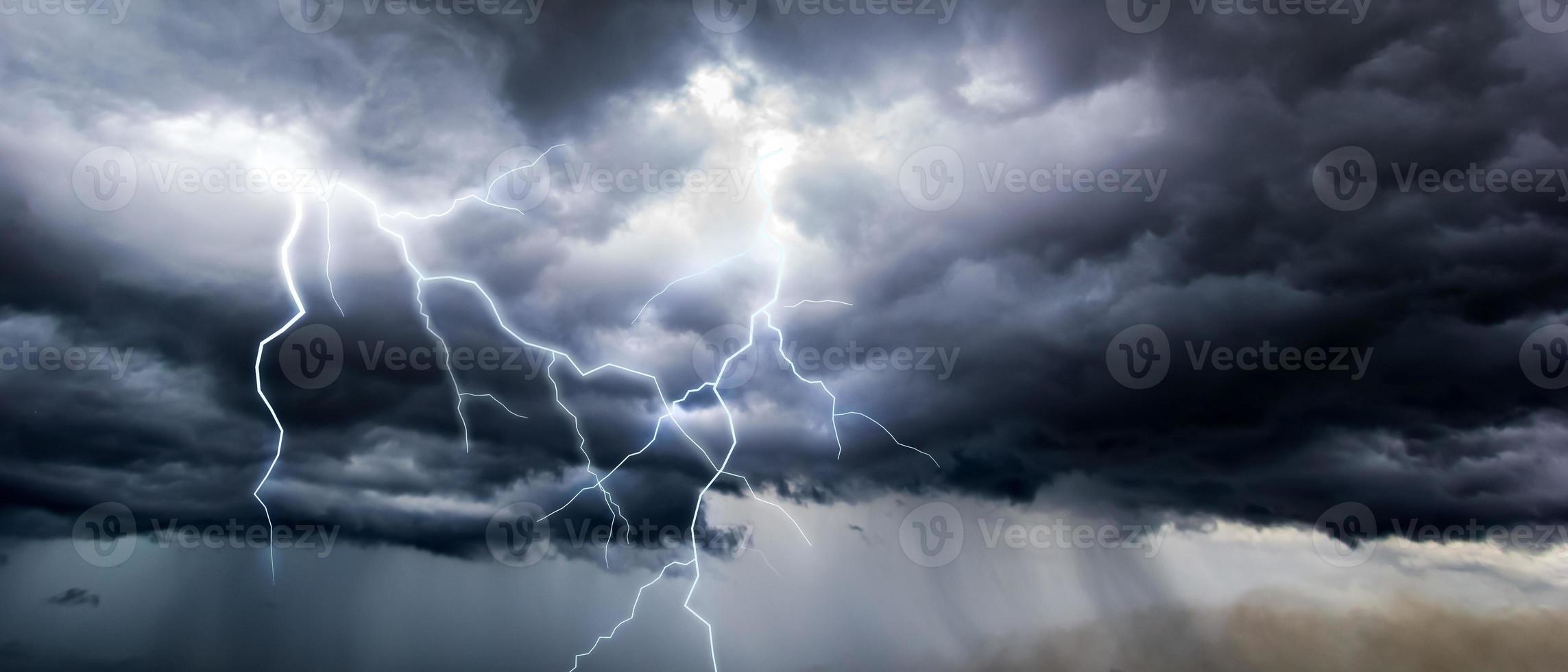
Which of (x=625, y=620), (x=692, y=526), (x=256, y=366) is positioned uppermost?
(x=256, y=366)

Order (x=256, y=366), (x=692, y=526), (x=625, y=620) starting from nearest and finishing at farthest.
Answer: (x=256, y=366) → (x=625, y=620) → (x=692, y=526)

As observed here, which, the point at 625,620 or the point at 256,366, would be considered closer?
the point at 256,366

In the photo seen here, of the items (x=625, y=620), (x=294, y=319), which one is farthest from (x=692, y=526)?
(x=294, y=319)

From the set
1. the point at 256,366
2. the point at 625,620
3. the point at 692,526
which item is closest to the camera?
the point at 256,366

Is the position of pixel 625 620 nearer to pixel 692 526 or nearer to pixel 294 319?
pixel 692 526

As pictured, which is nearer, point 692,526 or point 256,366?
point 256,366

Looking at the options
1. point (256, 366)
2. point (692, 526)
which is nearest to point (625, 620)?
point (692, 526)

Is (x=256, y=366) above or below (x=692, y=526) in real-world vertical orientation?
above

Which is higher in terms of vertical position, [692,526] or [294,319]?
[294,319]
